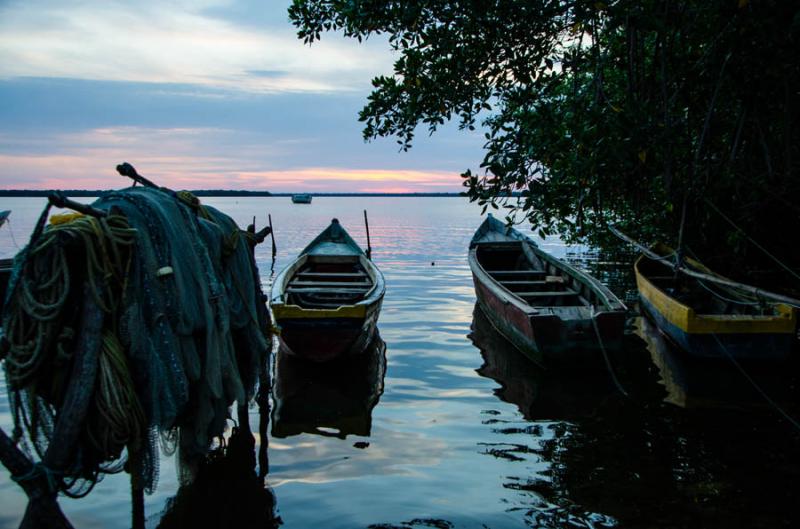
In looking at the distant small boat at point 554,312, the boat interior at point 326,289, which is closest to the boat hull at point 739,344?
the distant small boat at point 554,312

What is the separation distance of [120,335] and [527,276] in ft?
39.3

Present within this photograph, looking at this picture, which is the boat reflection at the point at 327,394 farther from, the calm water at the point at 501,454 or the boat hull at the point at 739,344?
the boat hull at the point at 739,344

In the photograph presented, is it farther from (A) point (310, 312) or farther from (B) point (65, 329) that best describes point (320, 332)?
(B) point (65, 329)

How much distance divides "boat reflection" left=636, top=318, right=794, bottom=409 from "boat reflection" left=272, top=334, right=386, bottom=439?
448cm

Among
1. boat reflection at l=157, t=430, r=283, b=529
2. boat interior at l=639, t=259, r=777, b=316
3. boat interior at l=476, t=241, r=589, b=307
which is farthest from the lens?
boat interior at l=476, t=241, r=589, b=307

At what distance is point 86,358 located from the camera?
3.81 m

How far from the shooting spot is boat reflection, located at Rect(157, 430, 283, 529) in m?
5.41

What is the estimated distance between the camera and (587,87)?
6.74 meters

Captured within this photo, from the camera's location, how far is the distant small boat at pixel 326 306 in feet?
30.8

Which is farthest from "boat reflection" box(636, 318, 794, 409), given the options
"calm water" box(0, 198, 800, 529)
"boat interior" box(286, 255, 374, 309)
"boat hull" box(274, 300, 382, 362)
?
"boat interior" box(286, 255, 374, 309)

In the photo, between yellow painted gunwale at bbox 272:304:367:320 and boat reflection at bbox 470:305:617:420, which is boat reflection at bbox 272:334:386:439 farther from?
boat reflection at bbox 470:305:617:420

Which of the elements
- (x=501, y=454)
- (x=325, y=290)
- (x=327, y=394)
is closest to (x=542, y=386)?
(x=501, y=454)

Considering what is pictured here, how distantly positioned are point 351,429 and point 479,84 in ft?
15.4

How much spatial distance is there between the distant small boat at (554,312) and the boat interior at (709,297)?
1.34 metres
